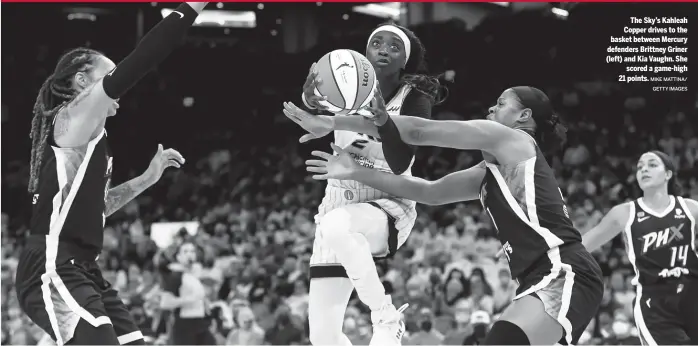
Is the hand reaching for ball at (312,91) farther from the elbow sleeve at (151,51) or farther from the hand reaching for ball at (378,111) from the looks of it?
the elbow sleeve at (151,51)

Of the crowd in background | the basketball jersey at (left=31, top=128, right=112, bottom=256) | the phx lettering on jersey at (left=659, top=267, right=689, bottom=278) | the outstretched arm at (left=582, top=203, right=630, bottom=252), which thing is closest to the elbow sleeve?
the basketball jersey at (left=31, top=128, right=112, bottom=256)

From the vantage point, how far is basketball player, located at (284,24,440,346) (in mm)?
4742

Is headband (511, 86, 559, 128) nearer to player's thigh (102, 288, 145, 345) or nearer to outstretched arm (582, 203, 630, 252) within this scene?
player's thigh (102, 288, 145, 345)

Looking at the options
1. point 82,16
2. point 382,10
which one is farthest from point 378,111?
point 82,16

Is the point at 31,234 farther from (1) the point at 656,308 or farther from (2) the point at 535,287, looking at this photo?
(1) the point at 656,308

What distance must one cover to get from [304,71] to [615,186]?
6.38m

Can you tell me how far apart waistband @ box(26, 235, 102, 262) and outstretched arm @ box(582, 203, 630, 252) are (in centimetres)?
385

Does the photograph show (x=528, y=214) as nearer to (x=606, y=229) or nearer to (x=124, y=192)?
(x=124, y=192)

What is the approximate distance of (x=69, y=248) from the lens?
4207 millimetres

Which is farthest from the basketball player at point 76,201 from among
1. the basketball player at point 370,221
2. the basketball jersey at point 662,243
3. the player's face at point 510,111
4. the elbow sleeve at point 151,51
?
the basketball jersey at point 662,243

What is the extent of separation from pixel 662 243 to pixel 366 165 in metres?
3.12

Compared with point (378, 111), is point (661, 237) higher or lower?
lower

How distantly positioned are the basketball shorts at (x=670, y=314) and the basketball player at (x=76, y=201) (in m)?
4.24

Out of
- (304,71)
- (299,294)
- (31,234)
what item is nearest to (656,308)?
(31,234)
